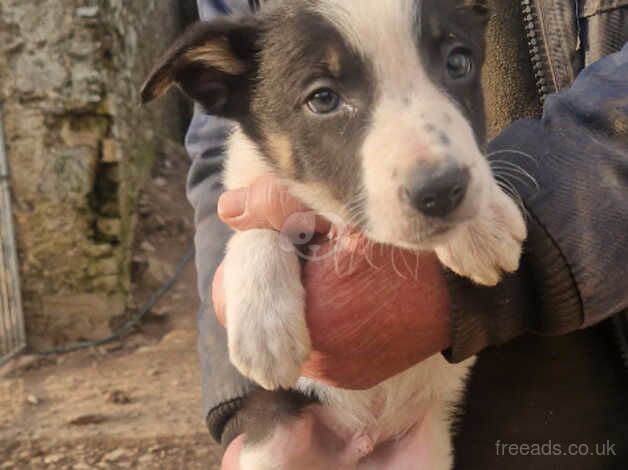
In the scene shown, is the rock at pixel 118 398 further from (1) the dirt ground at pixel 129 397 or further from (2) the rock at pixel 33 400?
(2) the rock at pixel 33 400

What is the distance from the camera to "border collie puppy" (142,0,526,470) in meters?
1.34

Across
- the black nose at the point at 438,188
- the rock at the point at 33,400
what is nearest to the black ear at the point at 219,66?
the black nose at the point at 438,188

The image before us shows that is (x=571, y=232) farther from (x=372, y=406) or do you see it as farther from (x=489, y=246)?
(x=372, y=406)

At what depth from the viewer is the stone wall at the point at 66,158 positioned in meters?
5.02

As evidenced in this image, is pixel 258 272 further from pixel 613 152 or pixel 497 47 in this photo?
pixel 497 47

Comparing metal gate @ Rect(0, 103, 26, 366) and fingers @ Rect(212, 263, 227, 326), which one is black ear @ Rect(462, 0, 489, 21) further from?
metal gate @ Rect(0, 103, 26, 366)

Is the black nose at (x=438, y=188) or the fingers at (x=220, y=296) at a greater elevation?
the black nose at (x=438, y=188)

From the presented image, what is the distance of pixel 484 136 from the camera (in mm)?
1612

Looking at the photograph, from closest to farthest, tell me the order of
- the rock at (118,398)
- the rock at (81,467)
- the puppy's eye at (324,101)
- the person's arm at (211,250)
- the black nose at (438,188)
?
the black nose at (438,188) < the puppy's eye at (324,101) < the person's arm at (211,250) < the rock at (81,467) < the rock at (118,398)

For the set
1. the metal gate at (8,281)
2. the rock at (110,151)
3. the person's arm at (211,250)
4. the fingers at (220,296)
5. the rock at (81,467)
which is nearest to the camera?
the fingers at (220,296)

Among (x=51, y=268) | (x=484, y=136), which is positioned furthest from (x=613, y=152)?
(x=51, y=268)

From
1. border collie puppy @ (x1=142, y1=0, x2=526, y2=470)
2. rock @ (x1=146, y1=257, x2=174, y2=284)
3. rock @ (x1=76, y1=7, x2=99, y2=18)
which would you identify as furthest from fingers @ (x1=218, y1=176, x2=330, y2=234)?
rock @ (x1=146, y1=257, x2=174, y2=284)

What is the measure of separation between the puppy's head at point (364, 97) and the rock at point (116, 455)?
92.6 inches

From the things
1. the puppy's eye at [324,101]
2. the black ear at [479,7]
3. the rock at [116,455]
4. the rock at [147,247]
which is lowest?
the rock at [147,247]
